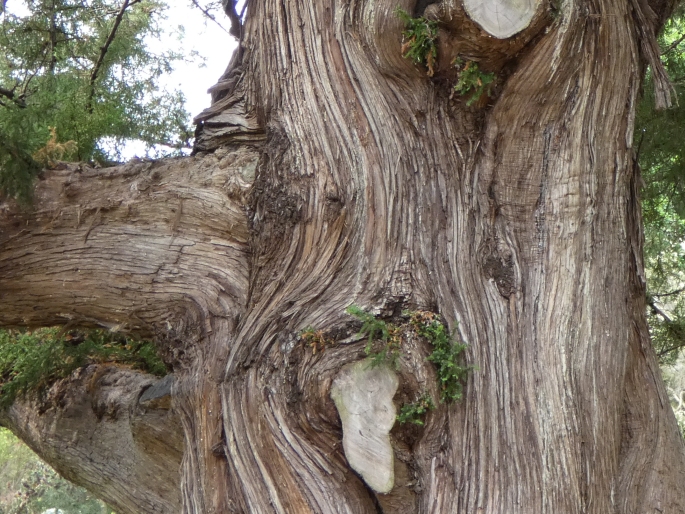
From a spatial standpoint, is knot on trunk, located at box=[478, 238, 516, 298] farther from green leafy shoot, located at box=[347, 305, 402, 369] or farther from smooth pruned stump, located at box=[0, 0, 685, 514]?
green leafy shoot, located at box=[347, 305, 402, 369]

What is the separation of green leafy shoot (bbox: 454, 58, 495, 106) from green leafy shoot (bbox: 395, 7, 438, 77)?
0.13 meters

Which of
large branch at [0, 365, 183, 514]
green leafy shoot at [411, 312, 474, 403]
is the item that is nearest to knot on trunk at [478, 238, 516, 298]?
green leafy shoot at [411, 312, 474, 403]

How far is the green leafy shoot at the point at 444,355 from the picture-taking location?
270 cm

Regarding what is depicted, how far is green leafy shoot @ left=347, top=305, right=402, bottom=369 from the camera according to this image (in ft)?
8.67

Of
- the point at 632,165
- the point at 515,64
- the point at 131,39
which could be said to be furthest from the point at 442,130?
the point at 131,39

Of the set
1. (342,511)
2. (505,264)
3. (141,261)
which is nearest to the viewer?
(342,511)

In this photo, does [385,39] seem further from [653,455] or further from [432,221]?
[653,455]

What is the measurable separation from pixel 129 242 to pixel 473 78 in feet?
6.20

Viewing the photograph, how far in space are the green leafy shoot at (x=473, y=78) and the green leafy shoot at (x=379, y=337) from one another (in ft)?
3.55

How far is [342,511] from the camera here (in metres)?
2.66

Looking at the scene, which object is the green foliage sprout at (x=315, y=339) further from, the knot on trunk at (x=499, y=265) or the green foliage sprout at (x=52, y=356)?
the green foliage sprout at (x=52, y=356)

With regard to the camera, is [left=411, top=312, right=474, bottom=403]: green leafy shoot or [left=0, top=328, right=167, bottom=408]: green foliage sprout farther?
[left=0, top=328, right=167, bottom=408]: green foliage sprout

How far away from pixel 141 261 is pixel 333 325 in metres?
1.27

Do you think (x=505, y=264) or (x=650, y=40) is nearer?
(x=505, y=264)
